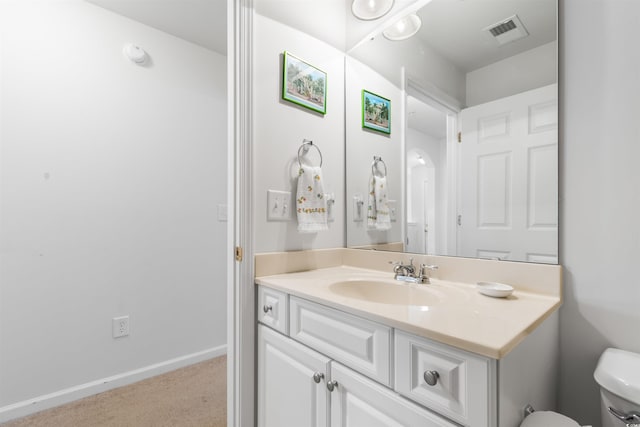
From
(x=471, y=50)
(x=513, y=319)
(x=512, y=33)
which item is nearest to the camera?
(x=513, y=319)

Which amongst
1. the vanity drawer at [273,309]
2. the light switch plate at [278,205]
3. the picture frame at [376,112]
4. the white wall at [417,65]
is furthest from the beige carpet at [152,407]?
the white wall at [417,65]

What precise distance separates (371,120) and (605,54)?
881 millimetres

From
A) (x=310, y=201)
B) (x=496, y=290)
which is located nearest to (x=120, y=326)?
(x=310, y=201)

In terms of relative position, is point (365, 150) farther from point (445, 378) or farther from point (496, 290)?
point (445, 378)

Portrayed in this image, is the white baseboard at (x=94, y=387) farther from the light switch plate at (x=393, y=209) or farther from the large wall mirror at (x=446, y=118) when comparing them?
the light switch plate at (x=393, y=209)

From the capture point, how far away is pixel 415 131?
1.36 metres

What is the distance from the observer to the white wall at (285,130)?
1.23 metres

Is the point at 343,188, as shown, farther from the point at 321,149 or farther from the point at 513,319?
the point at 513,319

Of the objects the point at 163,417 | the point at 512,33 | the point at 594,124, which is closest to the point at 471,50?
the point at 512,33

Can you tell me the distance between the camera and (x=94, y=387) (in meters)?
1.79

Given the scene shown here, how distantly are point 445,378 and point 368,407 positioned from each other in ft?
0.87

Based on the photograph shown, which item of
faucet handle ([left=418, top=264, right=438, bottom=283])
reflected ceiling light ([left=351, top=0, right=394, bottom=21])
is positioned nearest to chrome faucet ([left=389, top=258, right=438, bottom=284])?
faucet handle ([left=418, top=264, right=438, bottom=283])

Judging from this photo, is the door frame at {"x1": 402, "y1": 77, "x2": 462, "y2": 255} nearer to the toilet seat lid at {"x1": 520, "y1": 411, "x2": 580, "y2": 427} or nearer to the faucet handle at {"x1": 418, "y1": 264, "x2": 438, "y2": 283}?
the faucet handle at {"x1": 418, "y1": 264, "x2": 438, "y2": 283}

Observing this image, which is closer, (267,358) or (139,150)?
(267,358)
